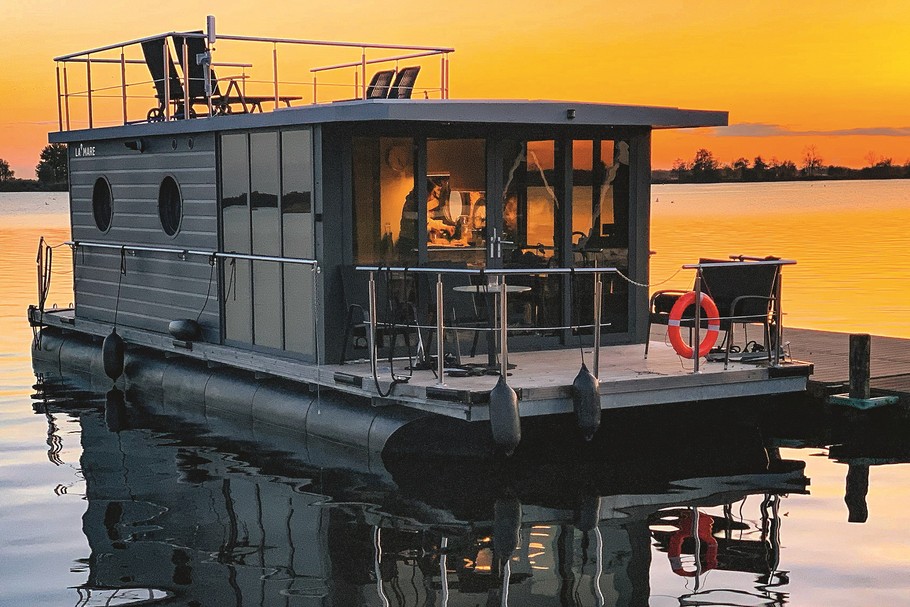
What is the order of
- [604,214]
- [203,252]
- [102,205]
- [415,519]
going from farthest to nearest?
[102,205]
[203,252]
[604,214]
[415,519]

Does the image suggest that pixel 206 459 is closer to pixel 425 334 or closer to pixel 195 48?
pixel 425 334

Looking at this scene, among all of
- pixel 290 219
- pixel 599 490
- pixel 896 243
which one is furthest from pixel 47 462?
pixel 896 243

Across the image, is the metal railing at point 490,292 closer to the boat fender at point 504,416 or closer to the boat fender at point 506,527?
the boat fender at point 504,416

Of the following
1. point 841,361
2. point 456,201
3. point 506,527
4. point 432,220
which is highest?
point 456,201

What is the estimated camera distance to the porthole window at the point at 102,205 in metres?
15.3

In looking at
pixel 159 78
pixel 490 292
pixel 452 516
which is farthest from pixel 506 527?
pixel 159 78

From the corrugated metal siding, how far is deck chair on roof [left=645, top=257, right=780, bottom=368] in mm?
4479

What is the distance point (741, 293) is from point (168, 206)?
239 inches

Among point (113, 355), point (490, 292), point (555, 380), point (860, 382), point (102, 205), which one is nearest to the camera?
point (555, 380)

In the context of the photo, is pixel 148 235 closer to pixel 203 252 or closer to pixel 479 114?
pixel 203 252

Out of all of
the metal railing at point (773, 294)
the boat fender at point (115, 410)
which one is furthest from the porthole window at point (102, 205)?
the metal railing at point (773, 294)

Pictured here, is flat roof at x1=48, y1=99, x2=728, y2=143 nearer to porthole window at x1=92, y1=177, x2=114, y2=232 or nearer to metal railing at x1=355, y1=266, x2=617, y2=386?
metal railing at x1=355, y1=266, x2=617, y2=386

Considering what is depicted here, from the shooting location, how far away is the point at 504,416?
9250mm

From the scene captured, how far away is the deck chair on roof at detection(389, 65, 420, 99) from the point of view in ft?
47.4
